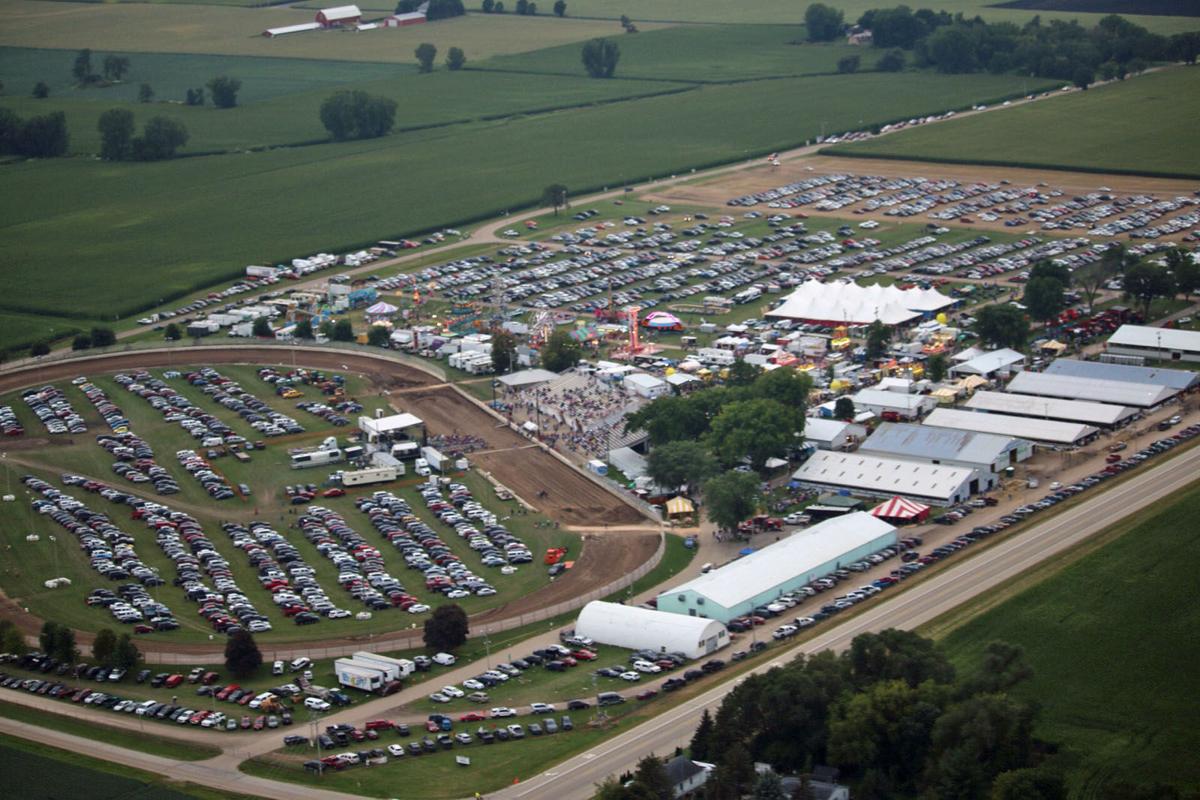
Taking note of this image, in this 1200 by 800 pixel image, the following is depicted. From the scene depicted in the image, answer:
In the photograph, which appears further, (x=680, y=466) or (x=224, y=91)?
(x=224, y=91)

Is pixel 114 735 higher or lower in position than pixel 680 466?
lower

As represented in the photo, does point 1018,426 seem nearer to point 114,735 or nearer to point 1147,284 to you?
point 1147,284

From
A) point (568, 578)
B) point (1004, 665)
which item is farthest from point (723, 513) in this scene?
point (1004, 665)

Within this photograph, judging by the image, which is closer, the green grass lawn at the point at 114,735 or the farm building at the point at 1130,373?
the green grass lawn at the point at 114,735

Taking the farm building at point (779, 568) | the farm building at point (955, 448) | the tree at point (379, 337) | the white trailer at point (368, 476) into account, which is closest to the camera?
the farm building at point (779, 568)

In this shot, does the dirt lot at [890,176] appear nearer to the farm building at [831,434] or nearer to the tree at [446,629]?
the farm building at [831,434]

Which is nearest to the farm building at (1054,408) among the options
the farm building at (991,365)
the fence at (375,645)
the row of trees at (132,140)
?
the farm building at (991,365)

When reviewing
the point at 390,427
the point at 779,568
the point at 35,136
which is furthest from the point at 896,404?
the point at 35,136
